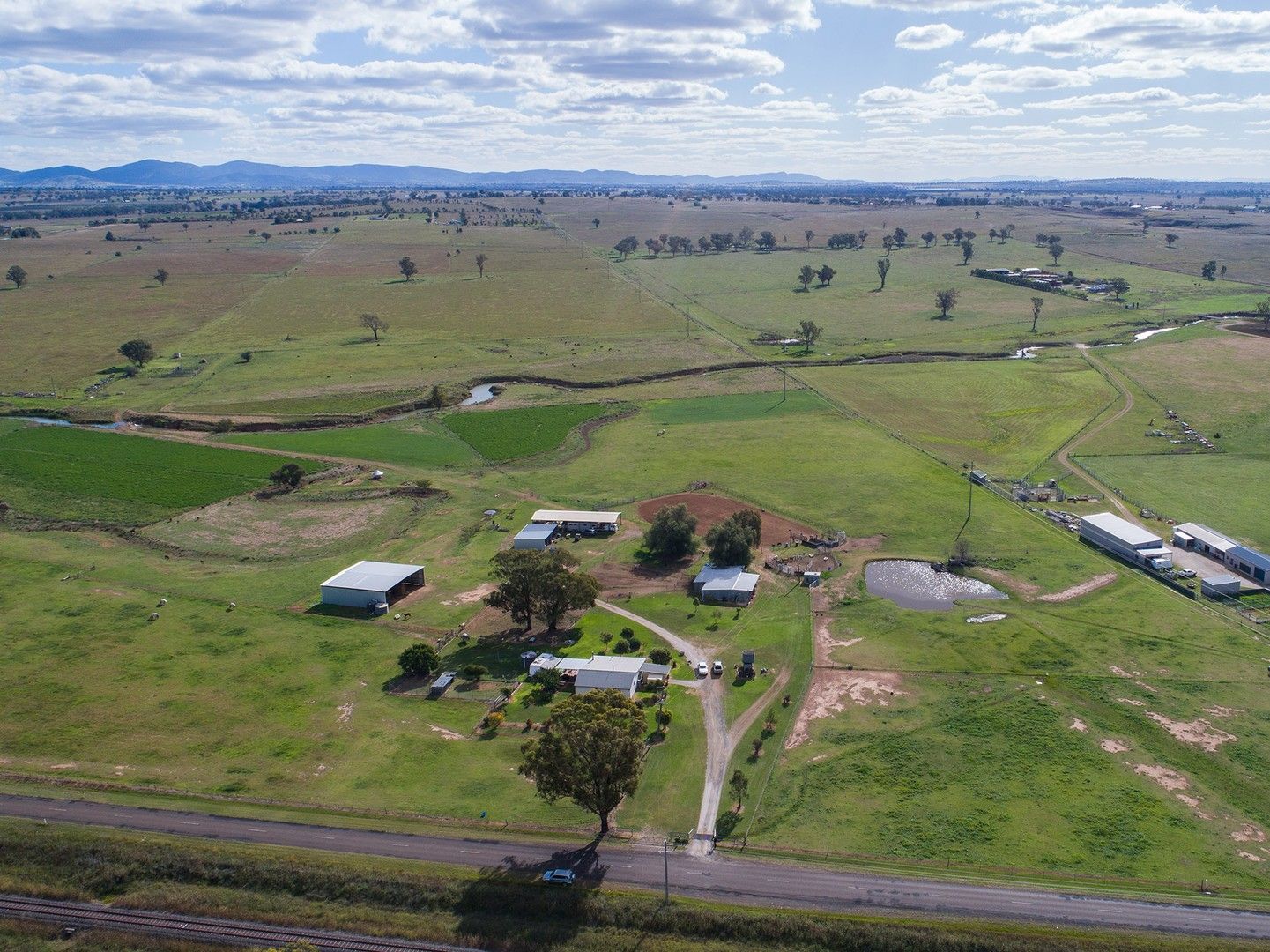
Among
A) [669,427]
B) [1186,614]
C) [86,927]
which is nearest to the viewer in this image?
[86,927]

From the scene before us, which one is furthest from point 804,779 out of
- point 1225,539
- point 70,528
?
point 70,528

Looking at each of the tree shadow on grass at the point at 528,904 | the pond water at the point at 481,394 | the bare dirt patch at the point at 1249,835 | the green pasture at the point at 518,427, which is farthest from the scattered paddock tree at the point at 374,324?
the bare dirt patch at the point at 1249,835

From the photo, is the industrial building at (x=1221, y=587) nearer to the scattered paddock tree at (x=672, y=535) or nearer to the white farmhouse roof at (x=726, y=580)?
the white farmhouse roof at (x=726, y=580)

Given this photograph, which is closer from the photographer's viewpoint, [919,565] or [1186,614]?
[1186,614]

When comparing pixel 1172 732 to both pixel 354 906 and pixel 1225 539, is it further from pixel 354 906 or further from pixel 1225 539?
pixel 354 906

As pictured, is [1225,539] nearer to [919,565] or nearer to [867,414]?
[919,565]

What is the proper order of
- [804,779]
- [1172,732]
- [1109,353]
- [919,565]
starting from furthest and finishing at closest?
[1109,353]
[919,565]
[1172,732]
[804,779]
